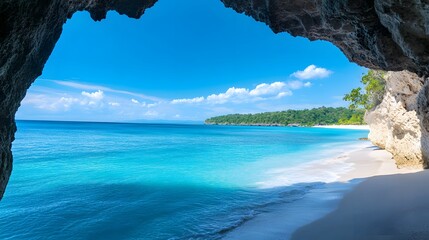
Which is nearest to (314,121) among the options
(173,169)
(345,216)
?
(173,169)

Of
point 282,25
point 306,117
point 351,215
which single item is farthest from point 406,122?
point 306,117

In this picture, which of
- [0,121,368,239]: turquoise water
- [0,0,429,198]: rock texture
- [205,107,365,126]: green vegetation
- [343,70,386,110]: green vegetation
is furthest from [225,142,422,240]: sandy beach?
[205,107,365,126]: green vegetation

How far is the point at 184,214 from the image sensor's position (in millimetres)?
8234

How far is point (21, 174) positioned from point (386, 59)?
18.8 metres

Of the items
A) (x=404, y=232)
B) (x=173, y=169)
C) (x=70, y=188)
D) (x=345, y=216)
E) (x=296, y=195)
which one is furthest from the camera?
(x=173, y=169)

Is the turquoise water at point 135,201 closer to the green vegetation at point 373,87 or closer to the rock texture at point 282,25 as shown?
the rock texture at point 282,25

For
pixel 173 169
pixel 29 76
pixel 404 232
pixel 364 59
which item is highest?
pixel 364 59

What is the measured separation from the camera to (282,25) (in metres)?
8.20

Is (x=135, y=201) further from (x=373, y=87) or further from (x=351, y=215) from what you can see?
(x=373, y=87)

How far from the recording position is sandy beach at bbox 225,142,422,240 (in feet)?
17.3

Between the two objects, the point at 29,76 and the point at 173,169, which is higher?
the point at 29,76

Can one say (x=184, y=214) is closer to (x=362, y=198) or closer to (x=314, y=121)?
(x=362, y=198)

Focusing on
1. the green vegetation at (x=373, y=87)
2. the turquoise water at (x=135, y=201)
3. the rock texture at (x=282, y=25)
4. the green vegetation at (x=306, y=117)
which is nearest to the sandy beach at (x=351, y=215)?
the turquoise water at (x=135, y=201)

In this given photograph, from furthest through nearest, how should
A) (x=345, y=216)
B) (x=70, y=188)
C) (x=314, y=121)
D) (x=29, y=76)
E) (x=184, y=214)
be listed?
1. (x=314, y=121)
2. (x=70, y=188)
3. (x=184, y=214)
4. (x=345, y=216)
5. (x=29, y=76)
